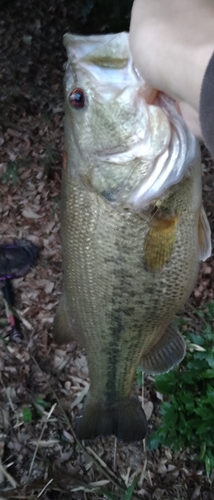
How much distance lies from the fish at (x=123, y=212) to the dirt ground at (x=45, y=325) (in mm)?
1141

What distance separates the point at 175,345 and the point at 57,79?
2.90m

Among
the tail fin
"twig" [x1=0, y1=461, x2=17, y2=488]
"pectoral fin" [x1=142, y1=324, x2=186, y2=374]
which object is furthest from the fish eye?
"twig" [x1=0, y1=461, x2=17, y2=488]

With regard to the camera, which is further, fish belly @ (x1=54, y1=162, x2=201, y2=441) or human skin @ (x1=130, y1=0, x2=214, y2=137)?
fish belly @ (x1=54, y1=162, x2=201, y2=441)

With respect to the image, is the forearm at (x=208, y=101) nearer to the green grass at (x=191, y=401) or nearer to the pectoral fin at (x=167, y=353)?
the pectoral fin at (x=167, y=353)

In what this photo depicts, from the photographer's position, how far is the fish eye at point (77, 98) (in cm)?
139

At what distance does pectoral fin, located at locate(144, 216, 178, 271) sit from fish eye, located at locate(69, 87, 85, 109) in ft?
1.17

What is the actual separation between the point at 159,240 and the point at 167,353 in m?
0.48

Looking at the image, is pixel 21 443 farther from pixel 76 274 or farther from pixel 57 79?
pixel 57 79

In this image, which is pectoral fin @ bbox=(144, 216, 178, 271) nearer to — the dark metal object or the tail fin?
the tail fin

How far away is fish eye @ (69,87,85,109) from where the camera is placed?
4.57ft

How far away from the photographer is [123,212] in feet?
4.78

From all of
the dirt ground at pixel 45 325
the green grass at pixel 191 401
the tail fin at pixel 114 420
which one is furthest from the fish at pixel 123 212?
the dirt ground at pixel 45 325

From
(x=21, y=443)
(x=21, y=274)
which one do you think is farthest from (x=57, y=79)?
(x=21, y=443)

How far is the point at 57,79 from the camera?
13.5ft
